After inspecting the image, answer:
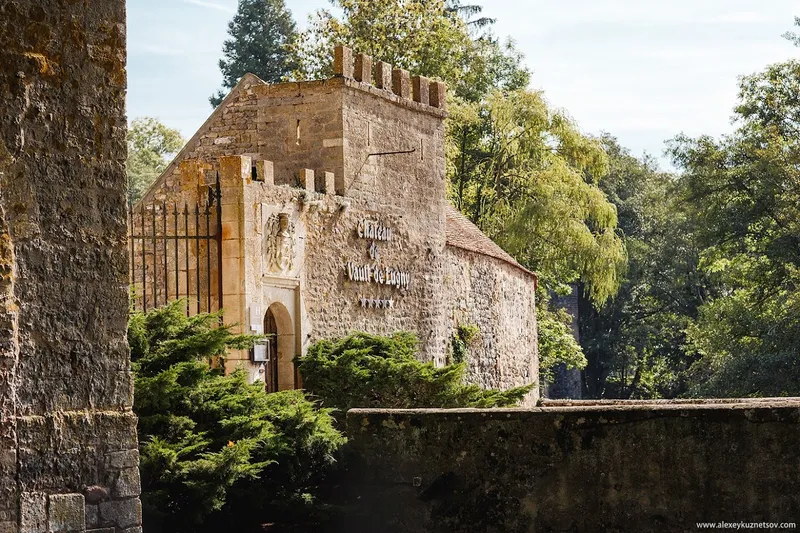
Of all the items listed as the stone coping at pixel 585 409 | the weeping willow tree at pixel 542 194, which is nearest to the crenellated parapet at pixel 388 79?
the stone coping at pixel 585 409

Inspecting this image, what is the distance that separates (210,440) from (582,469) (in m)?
3.34

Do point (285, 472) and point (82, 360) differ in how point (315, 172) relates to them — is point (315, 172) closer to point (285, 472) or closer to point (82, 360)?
point (285, 472)

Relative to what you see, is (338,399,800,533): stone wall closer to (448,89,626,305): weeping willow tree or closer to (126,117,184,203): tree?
(448,89,626,305): weeping willow tree

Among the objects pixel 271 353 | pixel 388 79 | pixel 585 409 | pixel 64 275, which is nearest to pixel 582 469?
pixel 585 409

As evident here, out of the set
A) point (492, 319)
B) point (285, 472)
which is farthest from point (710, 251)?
point (285, 472)

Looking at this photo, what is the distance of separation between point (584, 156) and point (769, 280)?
5.63 m

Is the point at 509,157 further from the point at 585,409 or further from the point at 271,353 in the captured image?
the point at 585,409

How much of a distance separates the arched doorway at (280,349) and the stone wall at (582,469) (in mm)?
7743

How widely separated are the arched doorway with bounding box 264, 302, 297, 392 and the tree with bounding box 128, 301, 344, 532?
19.0 feet

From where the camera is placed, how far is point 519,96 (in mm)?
35625

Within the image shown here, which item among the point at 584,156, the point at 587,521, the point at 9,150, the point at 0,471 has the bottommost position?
the point at 587,521

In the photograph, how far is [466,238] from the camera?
26.6m

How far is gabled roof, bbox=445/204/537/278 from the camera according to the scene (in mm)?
25156

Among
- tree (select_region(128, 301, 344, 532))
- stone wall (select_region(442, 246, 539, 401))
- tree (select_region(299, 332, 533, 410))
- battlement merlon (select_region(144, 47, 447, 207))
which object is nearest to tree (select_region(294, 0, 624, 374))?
stone wall (select_region(442, 246, 539, 401))
